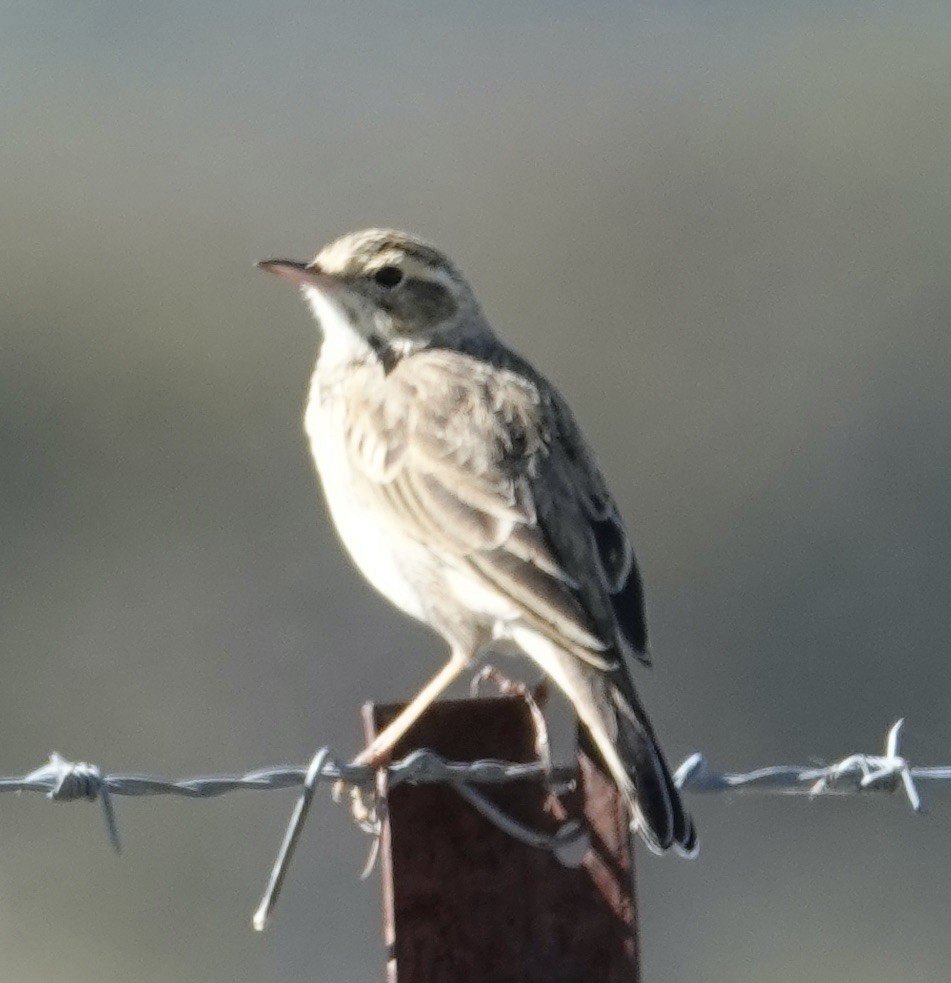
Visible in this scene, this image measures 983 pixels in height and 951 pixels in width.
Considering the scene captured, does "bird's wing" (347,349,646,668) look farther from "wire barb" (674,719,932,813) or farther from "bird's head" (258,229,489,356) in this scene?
"wire barb" (674,719,932,813)

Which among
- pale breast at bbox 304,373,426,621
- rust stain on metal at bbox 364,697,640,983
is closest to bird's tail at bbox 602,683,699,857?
rust stain on metal at bbox 364,697,640,983

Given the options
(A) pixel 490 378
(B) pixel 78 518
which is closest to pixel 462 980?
(A) pixel 490 378

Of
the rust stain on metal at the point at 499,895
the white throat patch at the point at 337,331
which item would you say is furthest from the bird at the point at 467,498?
the rust stain on metal at the point at 499,895

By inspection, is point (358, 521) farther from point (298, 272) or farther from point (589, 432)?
point (589, 432)

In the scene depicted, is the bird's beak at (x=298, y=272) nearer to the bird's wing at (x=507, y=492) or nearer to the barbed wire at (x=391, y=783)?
the bird's wing at (x=507, y=492)

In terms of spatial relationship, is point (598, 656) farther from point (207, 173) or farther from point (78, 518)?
point (207, 173)

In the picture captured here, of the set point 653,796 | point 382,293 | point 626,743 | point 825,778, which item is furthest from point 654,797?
point 382,293

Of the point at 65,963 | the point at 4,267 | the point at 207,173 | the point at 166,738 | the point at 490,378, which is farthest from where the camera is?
the point at 207,173
